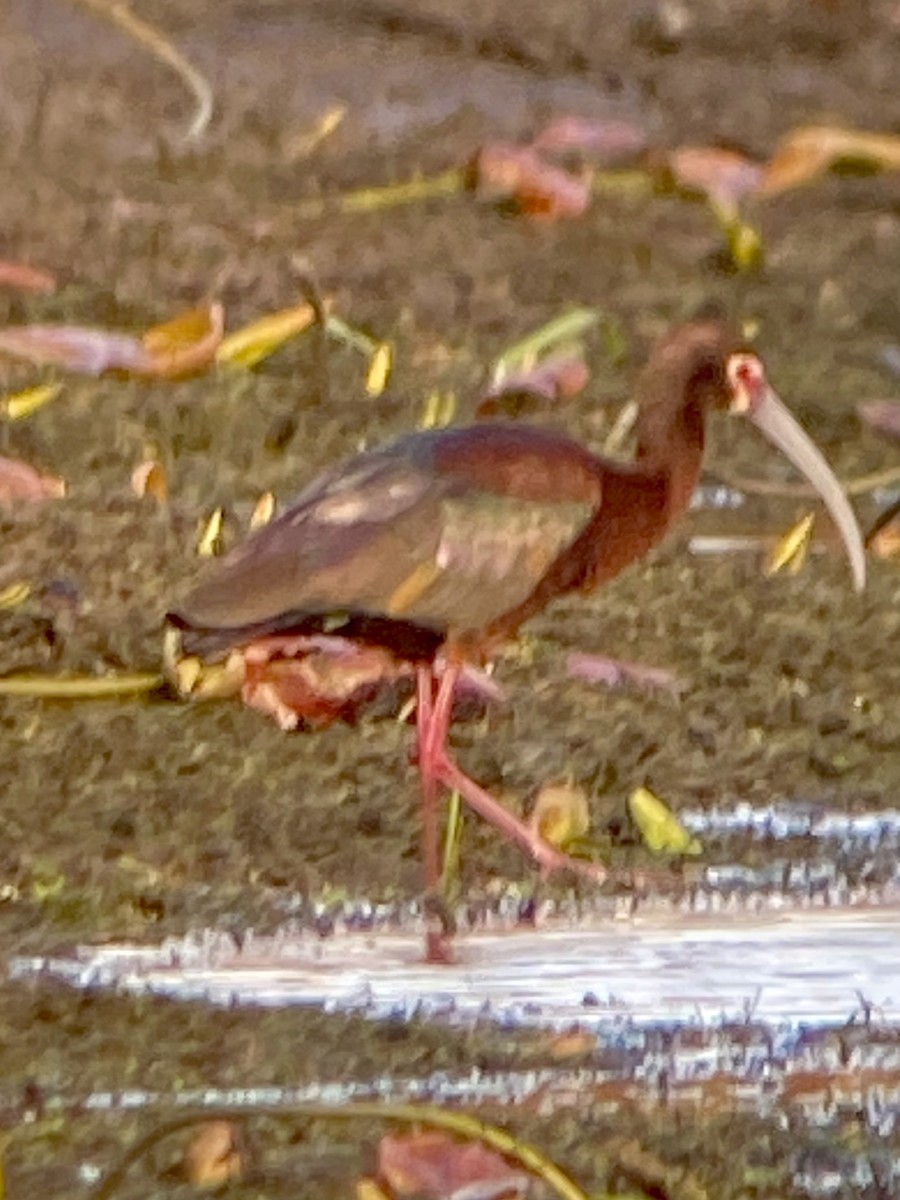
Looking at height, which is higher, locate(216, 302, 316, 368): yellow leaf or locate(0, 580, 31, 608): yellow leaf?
locate(216, 302, 316, 368): yellow leaf

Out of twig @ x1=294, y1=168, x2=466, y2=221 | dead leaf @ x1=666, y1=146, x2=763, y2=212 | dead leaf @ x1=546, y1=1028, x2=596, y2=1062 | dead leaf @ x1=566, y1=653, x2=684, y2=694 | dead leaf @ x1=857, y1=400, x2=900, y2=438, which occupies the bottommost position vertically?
dead leaf @ x1=546, y1=1028, x2=596, y2=1062

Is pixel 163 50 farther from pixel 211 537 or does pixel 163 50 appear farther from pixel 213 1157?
pixel 213 1157

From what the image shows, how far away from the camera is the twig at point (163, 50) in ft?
3.27

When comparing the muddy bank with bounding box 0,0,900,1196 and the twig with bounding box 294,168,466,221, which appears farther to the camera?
the twig with bounding box 294,168,466,221

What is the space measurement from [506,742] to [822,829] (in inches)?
6.7

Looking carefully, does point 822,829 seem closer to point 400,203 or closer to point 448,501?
point 448,501

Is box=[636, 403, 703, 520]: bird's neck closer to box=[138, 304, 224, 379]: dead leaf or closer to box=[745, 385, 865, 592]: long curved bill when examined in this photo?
box=[745, 385, 865, 592]: long curved bill

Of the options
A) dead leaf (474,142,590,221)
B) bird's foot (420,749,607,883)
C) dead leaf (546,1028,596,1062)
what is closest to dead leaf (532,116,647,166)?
dead leaf (474,142,590,221)

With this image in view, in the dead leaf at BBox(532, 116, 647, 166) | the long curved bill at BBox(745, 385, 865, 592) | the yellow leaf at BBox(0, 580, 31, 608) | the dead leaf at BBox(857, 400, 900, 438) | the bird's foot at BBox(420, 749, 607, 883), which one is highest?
the dead leaf at BBox(532, 116, 647, 166)

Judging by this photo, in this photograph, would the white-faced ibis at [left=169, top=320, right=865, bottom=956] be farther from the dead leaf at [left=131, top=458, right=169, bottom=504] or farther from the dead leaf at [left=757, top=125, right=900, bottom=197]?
the dead leaf at [left=757, top=125, right=900, bottom=197]

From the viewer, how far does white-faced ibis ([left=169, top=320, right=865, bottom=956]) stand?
36.0 inches

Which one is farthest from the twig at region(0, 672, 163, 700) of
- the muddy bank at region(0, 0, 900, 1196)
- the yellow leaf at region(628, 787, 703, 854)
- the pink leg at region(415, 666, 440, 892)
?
the yellow leaf at region(628, 787, 703, 854)

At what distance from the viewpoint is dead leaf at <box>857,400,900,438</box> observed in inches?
38.9

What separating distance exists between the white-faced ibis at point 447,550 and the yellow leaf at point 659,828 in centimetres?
3
